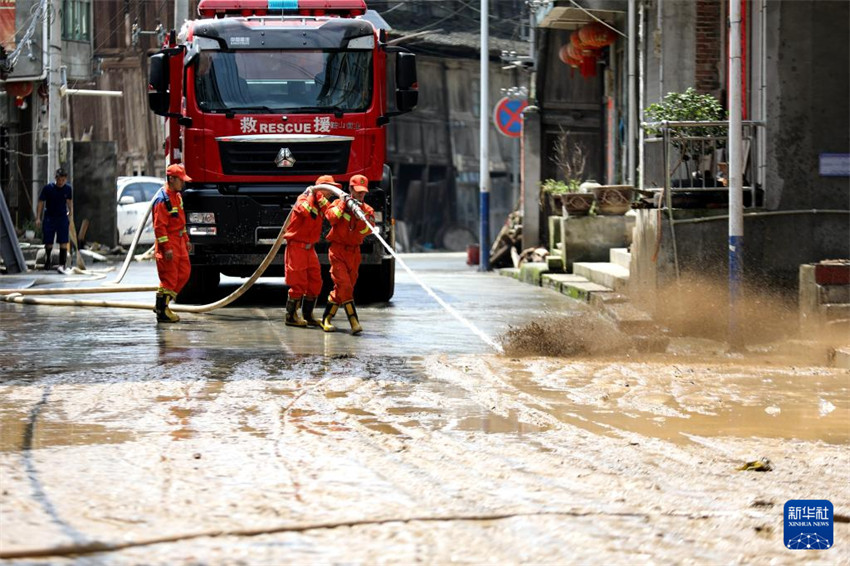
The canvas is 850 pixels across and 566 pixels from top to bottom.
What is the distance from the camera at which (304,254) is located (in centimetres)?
1455

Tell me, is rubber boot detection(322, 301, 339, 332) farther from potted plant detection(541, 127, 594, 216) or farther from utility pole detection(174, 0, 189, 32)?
utility pole detection(174, 0, 189, 32)

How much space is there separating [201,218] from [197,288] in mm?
1724

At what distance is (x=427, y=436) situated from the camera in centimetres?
770

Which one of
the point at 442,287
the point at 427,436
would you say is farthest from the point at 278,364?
the point at 442,287

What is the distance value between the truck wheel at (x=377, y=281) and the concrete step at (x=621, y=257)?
134 inches

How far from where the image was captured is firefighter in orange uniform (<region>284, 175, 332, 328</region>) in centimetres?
1438

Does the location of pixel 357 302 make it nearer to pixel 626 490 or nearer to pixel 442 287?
pixel 442 287

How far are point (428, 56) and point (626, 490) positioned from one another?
1568 inches

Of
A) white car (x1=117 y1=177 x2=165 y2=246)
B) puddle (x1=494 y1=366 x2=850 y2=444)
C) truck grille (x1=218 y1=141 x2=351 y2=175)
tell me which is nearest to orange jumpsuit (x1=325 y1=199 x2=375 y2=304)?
truck grille (x1=218 y1=141 x2=351 y2=175)

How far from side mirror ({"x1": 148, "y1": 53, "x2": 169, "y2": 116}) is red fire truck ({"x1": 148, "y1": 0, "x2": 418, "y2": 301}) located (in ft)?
0.04

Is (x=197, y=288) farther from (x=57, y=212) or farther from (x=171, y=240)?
(x=57, y=212)

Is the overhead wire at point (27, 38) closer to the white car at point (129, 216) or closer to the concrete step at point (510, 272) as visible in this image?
the white car at point (129, 216)

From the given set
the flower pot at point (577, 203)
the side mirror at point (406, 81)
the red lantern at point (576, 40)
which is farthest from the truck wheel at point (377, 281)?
the red lantern at point (576, 40)

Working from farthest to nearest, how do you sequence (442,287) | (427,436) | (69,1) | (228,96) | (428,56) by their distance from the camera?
(428,56), (69,1), (442,287), (228,96), (427,436)
